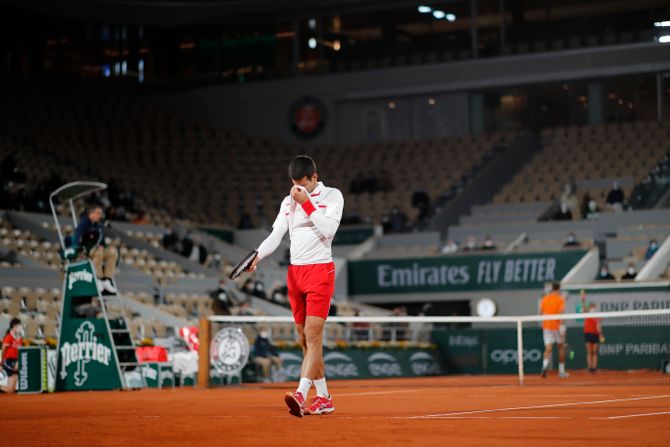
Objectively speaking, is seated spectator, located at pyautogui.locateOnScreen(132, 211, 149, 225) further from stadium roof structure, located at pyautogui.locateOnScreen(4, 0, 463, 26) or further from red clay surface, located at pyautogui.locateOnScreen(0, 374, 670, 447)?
red clay surface, located at pyautogui.locateOnScreen(0, 374, 670, 447)

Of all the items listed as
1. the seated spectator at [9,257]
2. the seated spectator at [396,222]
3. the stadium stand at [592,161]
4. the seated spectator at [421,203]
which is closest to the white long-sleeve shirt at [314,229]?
the seated spectator at [9,257]

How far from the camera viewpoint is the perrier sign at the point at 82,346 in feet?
58.7

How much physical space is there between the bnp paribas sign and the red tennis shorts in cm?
2413

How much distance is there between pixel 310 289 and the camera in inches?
387

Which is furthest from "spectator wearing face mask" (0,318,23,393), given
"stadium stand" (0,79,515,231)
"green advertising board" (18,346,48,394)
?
"stadium stand" (0,79,515,231)

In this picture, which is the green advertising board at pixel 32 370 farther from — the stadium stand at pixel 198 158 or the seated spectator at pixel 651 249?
the seated spectator at pixel 651 249

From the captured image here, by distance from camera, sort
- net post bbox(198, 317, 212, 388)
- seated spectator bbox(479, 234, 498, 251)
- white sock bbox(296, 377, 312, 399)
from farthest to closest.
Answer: seated spectator bbox(479, 234, 498, 251)
net post bbox(198, 317, 212, 388)
white sock bbox(296, 377, 312, 399)

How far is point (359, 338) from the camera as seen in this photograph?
29.2 meters

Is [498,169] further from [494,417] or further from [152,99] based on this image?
[494,417]

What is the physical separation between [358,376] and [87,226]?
11142mm

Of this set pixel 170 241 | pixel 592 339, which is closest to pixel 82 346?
pixel 592 339

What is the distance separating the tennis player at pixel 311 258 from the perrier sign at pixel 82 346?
8.50m

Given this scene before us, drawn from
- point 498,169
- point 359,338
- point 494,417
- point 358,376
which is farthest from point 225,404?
point 498,169

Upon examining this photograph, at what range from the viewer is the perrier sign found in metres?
17.9
